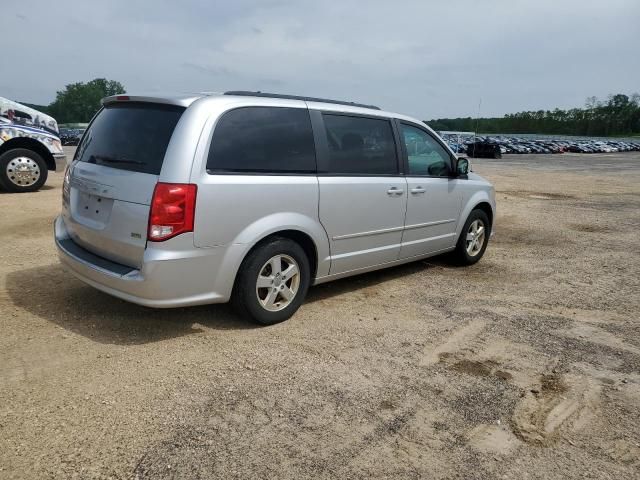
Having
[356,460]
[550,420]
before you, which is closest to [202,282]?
[356,460]

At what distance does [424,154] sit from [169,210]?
2949mm

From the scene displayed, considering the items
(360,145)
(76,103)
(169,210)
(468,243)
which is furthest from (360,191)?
(76,103)

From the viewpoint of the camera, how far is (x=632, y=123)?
466ft

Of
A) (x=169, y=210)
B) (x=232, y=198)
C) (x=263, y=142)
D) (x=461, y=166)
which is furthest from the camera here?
(x=461, y=166)

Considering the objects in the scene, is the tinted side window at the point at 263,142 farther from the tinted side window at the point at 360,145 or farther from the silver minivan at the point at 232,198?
the tinted side window at the point at 360,145

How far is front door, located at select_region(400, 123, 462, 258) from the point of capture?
505 centimetres

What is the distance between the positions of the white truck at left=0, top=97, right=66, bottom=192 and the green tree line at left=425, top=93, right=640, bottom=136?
126 metres

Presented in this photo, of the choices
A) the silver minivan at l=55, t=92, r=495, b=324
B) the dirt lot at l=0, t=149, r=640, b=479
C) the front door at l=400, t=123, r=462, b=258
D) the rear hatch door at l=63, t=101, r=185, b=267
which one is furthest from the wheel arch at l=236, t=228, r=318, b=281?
the front door at l=400, t=123, r=462, b=258

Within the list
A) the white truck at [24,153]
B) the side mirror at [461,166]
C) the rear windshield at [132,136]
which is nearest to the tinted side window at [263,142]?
the rear windshield at [132,136]

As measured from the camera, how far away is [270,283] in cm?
391

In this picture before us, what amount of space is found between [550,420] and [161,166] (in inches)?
112

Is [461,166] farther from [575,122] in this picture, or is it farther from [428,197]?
[575,122]

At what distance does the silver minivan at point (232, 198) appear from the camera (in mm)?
3383

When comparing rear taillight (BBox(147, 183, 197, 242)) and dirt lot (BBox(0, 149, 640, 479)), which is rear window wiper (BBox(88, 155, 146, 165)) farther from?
dirt lot (BBox(0, 149, 640, 479))
